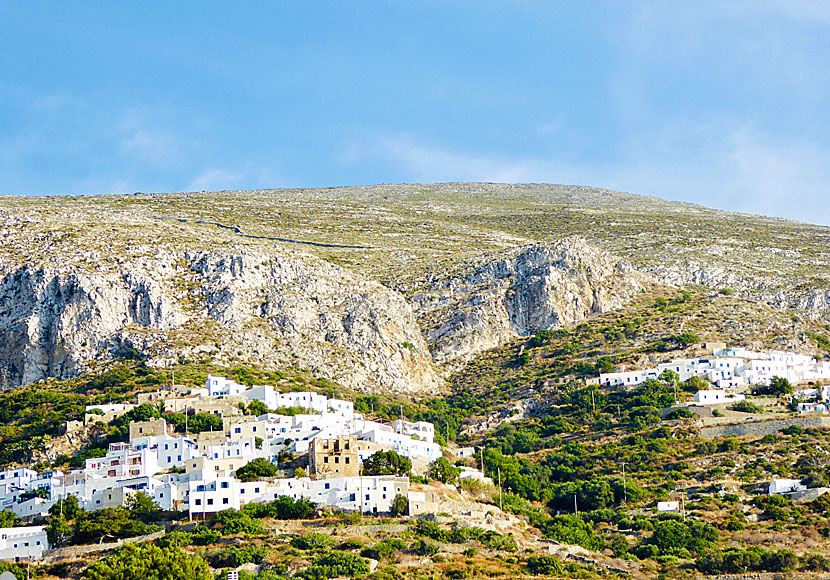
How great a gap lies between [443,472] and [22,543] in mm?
26994

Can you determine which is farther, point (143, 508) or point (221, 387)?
point (221, 387)

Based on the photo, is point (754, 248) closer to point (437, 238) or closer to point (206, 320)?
point (437, 238)

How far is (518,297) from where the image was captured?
11831 cm

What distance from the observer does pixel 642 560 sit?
65.9m

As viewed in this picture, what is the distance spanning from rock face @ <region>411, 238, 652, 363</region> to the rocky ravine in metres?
0.13

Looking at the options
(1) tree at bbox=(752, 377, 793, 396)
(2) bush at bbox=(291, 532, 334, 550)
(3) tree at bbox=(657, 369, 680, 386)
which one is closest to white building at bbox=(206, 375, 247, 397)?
(2) bush at bbox=(291, 532, 334, 550)

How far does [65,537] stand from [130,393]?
2252cm

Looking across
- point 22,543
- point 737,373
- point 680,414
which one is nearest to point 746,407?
point 680,414

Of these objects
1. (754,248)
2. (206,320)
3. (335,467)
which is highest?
(754,248)

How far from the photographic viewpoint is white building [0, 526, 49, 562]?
61.1 meters

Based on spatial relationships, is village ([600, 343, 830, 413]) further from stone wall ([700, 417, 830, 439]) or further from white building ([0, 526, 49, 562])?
white building ([0, 526, 49, 562])

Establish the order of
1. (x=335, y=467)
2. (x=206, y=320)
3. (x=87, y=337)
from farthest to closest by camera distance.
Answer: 1. (x=206, y=320)
2. (x=87, y=337)
3. (x=335, y=467)

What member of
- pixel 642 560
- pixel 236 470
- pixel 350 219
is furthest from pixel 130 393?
pixel 350 219

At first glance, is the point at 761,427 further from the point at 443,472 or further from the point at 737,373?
the point at 443,472
